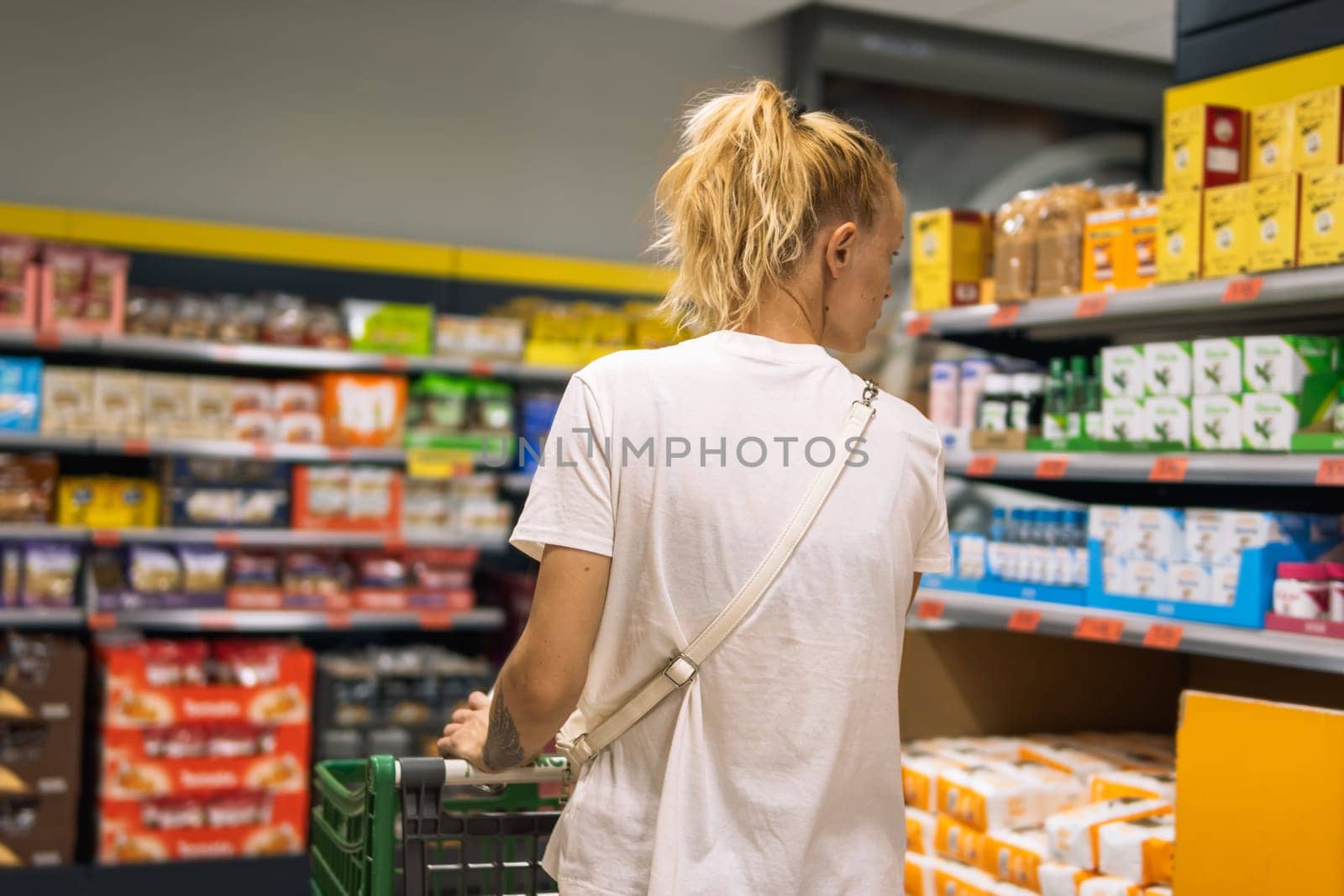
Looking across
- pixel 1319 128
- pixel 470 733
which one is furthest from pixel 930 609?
pixel 470 733

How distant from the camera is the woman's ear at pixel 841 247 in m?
1.50

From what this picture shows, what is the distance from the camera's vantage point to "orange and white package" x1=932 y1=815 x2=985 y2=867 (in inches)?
108

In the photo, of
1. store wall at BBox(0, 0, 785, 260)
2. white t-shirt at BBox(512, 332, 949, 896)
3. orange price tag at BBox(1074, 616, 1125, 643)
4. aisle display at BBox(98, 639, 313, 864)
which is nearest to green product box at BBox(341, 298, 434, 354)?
store wall at BBox(0, 0, 785, 260)

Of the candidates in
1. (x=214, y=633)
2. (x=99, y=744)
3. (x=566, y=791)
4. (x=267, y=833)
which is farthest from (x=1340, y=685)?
(x=214, y=633)

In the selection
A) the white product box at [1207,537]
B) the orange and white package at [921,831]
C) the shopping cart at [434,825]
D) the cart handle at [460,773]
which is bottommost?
the orange and white package at [921,831]

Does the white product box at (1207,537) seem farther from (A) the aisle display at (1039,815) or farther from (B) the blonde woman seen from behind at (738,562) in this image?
(B) the blonde woman seen from behind at (738,562)

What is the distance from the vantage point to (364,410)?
5.41 m

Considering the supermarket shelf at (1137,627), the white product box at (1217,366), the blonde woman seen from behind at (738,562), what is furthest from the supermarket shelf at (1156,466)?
the blonde woman seen from behind at (738,562)

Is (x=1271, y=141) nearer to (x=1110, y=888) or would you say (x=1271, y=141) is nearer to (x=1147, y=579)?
(x=1147, y=579)

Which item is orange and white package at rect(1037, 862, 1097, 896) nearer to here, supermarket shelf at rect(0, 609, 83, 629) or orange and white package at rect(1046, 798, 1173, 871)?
orange and white package at rect(1046, 798, 1173, 871)

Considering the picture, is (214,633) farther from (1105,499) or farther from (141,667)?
(1105,499)

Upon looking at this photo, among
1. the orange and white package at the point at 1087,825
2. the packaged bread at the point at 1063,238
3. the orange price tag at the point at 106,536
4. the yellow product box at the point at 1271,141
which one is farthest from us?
the orange price tag at the point at 106,536

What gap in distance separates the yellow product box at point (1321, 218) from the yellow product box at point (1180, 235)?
209mm

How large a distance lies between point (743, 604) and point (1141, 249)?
1.81 metres
